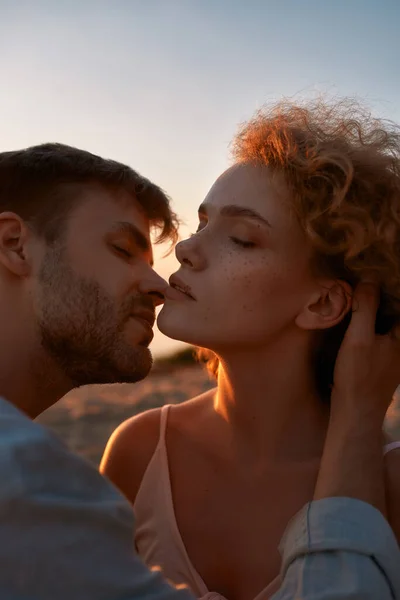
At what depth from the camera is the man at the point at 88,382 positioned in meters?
1.57

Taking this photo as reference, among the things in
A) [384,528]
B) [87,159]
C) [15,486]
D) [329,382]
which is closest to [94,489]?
[15,486]

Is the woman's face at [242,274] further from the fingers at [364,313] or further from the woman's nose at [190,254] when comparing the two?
the fingers at [364,313]

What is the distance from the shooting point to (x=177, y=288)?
9.17ft

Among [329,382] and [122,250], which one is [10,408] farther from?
[329,382]

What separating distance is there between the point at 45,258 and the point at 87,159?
1.87ft

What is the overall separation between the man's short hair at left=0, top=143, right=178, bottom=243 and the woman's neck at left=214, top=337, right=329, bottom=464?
868 mm

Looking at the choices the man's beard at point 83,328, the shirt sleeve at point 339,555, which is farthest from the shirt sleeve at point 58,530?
the man's beard at point 83,328

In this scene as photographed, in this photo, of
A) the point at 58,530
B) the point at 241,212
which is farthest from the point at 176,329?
the point at 58,530

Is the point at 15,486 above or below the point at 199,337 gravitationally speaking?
below

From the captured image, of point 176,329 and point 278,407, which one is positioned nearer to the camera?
point 176,329

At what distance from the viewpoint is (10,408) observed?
173 cm

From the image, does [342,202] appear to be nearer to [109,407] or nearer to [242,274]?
[242,274]

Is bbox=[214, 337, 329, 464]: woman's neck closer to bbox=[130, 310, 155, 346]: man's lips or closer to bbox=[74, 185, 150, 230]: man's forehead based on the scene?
bbox=[130, 310, 155, 346]: man's lips

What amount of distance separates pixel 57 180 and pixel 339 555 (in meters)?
1.93
